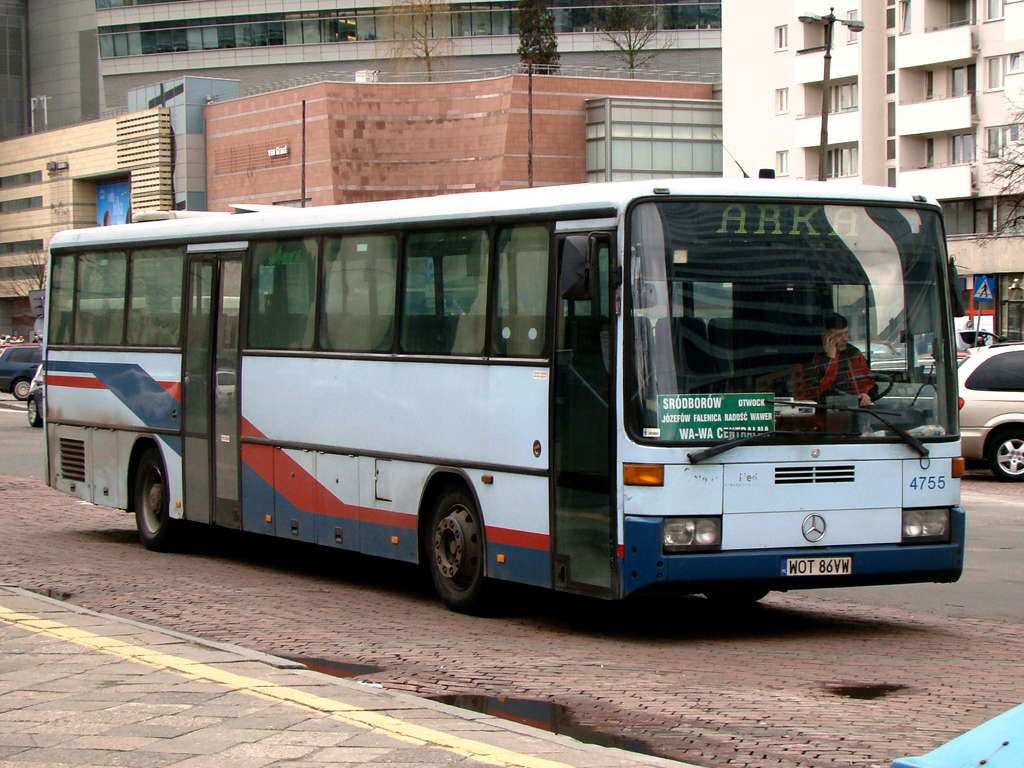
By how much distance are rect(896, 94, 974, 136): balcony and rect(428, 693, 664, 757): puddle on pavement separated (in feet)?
193

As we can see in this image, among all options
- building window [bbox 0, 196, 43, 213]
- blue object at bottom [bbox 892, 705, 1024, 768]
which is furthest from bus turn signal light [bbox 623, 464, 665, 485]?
building window [bbox 0, 196, 43, 213]

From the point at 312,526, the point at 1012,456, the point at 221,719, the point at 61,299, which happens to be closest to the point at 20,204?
the point at 61,299

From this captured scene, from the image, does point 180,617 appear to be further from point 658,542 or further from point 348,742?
point 348,742

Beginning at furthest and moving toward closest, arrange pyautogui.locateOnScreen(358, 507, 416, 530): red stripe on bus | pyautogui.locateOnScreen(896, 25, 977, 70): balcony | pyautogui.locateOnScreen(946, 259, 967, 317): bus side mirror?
pyautogui.locateOnScreen(896, 25, 977, 70): balcony
pyautogui.locateOnScreen(358, 507, 416, 530): red stripe on bus
pyautogui.locateOnScreen(946, 259, 967, 317): bus side mirror

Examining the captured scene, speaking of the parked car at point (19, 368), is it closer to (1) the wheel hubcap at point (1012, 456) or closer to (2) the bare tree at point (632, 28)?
(1) the wheel hubcap at point (1012, 456)

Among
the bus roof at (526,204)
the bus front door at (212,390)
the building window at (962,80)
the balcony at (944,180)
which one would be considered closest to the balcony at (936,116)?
the building window at (962,80)

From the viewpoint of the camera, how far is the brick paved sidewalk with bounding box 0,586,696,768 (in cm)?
576

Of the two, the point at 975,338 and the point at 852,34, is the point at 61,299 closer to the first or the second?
the point at 975,338

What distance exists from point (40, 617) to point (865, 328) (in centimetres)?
530

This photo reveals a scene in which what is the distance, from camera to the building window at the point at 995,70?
198 ft

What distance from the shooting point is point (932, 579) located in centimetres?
939

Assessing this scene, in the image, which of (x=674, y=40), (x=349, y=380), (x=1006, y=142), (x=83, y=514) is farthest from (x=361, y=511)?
(x=674, y=40)

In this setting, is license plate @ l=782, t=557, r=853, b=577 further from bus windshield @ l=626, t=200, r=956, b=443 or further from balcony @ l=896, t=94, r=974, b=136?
balcony @ l=896, t=94, r=974, b=136

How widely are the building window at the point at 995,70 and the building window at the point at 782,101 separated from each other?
13.2m
